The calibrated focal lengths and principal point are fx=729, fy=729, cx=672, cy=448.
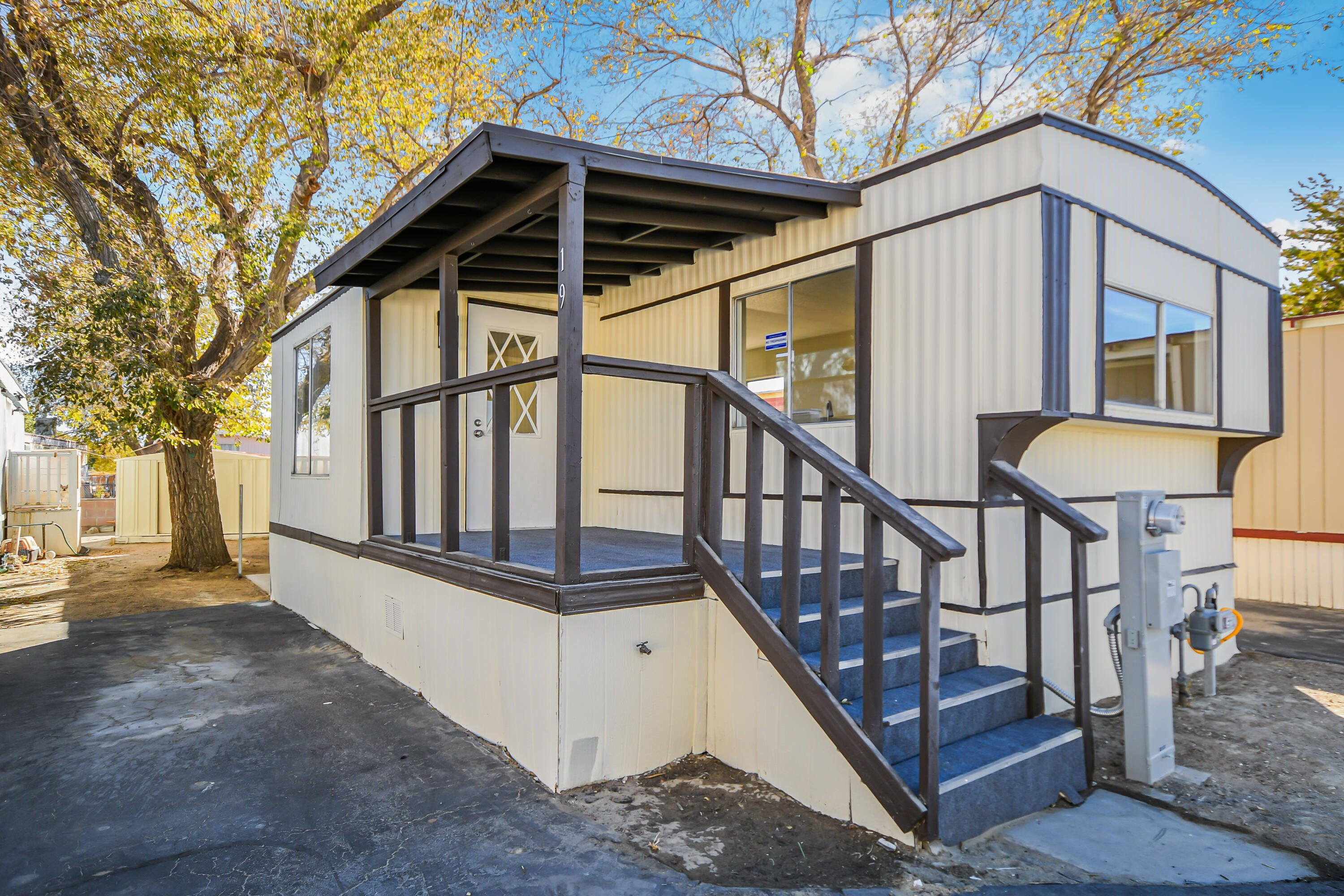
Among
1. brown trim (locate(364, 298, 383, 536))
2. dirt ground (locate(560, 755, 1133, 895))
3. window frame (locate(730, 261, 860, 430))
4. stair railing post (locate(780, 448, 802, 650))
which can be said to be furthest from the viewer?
brown trim (locate(364, 298, 383, 536))

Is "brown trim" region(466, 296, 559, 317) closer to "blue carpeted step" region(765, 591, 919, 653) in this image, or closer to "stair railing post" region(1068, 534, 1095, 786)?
"blue carpeted step" region(765, 591, 919, 653)

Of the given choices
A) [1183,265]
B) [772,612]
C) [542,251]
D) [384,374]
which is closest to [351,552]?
[384,374]

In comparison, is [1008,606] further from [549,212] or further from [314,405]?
[314,405]

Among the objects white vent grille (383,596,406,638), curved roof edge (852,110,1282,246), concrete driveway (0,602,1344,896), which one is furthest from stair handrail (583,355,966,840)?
white vent grille (383,596,406,638)

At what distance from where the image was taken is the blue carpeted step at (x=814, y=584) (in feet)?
12.2

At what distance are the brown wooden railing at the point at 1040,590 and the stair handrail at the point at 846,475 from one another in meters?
0.66

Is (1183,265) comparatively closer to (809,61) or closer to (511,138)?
(511,138)

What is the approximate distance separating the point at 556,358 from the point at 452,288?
1542mm

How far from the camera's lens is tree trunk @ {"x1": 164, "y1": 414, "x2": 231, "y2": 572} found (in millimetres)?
11031

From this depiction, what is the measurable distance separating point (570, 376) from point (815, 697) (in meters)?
1.80

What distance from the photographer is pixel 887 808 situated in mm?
2768

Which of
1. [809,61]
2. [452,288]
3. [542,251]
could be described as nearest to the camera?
[452,288]

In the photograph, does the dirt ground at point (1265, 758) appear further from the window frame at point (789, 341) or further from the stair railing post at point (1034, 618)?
the window frame at point (789, 341)

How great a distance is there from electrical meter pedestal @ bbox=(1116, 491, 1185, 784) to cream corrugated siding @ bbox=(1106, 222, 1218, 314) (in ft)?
4.79
